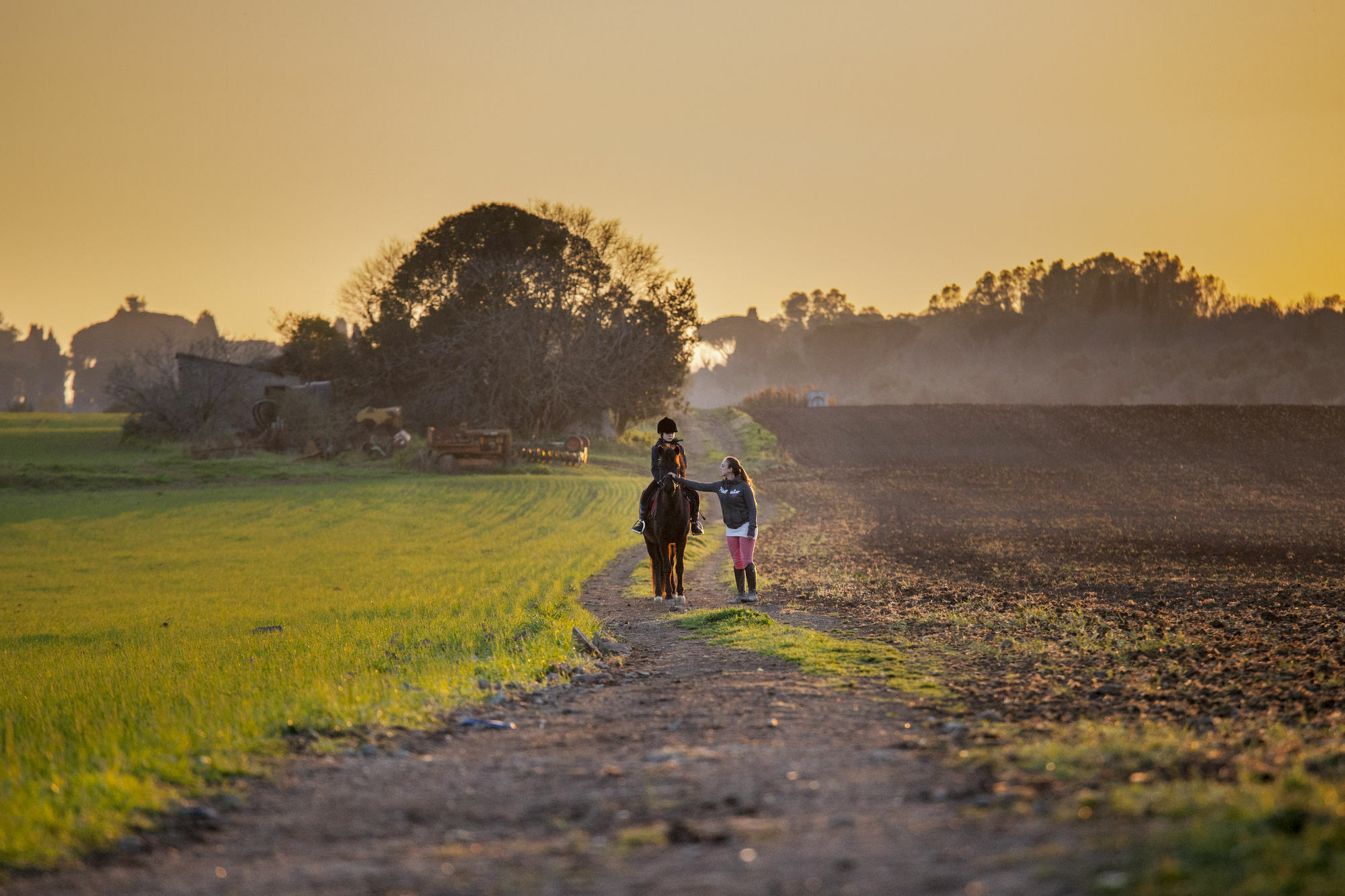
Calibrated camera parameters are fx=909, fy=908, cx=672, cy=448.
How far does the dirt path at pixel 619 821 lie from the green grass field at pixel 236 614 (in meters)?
0.86

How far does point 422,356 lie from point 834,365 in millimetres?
127725

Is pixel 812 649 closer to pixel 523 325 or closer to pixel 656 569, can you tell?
pixel 656 569

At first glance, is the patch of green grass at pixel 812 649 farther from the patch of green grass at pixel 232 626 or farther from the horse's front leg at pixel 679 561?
the patch of green grass at pixel 232 626

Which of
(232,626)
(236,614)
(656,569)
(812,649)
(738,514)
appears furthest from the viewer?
(236,614)

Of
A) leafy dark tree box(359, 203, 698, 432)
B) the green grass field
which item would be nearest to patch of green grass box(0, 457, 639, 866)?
the green grass field

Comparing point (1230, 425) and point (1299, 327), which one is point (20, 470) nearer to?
point (1230, 425)

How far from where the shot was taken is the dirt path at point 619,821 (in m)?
4.54

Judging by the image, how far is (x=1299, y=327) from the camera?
107 metres

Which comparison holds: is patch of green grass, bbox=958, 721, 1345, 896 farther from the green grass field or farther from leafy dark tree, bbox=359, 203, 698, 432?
leafy dark tree, bbox=359, 203, 698, 432

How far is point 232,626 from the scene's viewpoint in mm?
15953

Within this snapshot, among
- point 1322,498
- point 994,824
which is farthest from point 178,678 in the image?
point 1322,498

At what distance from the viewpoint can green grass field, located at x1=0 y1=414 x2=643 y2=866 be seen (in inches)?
277

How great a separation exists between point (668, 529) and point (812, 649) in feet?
16.1

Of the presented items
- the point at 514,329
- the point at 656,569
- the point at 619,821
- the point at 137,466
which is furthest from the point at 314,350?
the point at 619,821
